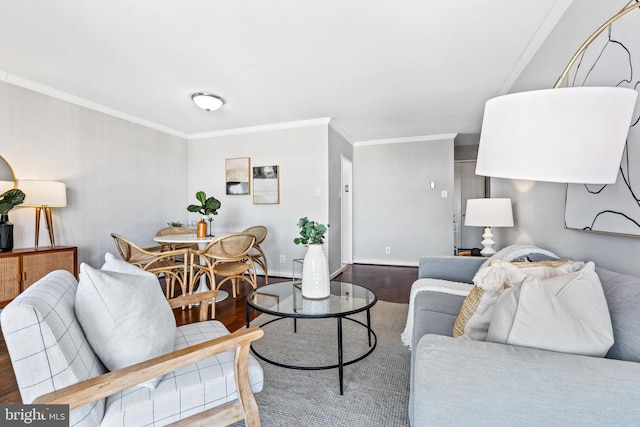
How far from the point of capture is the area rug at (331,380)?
142 cm

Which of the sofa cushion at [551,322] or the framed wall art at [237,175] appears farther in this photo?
the framed wall art at [237,175]

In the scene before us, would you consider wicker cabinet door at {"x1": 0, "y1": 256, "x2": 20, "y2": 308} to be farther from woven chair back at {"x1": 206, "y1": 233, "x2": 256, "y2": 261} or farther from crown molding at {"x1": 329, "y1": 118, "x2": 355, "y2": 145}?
crown molding at {"x1": 329, "y1": 118, "x2": 355, "y2": 145}

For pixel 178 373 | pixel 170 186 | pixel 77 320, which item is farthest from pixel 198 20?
pixel 170 186

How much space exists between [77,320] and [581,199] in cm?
231

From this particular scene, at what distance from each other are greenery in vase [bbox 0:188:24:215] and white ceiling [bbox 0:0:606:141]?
3.73ft

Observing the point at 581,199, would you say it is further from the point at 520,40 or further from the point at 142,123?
the point at 142,123

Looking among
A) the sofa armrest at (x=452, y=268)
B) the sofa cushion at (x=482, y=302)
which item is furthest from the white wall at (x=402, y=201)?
the sofa cushion at (x=482, y=302)

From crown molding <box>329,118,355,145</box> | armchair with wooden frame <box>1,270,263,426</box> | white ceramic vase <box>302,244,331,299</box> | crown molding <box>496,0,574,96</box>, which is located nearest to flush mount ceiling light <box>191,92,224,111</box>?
crown molding <box>329,118,355,145</box>

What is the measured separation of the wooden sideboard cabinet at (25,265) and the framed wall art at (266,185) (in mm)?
2300

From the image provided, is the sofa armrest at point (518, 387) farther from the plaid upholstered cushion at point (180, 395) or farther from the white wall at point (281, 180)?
the white wall at point (281, 180)

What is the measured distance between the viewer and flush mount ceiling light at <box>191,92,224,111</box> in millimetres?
3182

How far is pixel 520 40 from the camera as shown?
7.47ft

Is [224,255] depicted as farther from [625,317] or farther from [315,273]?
[625,317]

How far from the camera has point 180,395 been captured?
1.03 meters
